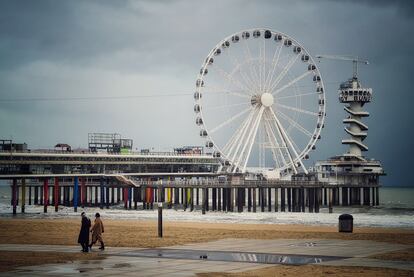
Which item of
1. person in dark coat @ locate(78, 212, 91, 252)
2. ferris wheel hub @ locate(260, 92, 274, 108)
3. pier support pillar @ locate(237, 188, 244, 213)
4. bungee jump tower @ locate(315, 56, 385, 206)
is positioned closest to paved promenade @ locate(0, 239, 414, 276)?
person in dark coat @ locate(78, 212, 91, 252)

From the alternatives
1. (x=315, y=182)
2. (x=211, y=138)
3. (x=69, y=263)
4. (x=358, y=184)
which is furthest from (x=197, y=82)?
(x=69, y=263)

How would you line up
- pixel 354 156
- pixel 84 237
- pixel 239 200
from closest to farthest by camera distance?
pixel 84 237, pixel 239 200, pixel 354 156

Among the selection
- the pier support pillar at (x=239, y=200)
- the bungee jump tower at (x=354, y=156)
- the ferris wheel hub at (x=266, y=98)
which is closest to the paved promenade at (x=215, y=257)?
the ferris wheel hub at (x=266, y=98)

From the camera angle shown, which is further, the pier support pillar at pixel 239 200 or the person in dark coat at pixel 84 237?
the pier support pillar at pixel 239 200

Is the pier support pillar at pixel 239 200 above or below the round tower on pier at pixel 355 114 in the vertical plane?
below

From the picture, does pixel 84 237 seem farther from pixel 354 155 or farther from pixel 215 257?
pixel 354 155

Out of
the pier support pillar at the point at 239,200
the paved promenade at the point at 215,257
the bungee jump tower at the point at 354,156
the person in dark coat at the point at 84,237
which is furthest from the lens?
the bungee jump tower at the point at 354,156

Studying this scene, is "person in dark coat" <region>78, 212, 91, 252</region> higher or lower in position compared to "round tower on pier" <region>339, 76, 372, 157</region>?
lower

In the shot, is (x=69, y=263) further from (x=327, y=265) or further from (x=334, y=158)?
(x=334, y=158)

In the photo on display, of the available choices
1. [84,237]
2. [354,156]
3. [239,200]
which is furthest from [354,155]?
[84,237]

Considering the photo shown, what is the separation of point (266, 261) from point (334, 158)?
416 feet

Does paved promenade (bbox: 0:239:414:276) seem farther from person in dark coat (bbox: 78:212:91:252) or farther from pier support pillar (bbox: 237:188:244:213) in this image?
pier support pillar (bbox: 237:188:244:213)

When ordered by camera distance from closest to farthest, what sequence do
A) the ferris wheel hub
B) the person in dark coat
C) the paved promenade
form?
the paved promenade, the person in dark coat, the ferris wheel hub

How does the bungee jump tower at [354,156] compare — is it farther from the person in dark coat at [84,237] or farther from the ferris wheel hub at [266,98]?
the person in dark coat at [84,237]
